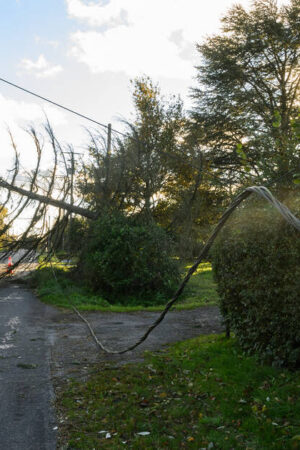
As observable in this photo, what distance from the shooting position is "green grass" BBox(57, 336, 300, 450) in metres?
4.40

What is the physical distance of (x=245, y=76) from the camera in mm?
24578

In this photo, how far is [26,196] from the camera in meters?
14.0

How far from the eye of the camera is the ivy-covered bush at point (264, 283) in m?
5.87

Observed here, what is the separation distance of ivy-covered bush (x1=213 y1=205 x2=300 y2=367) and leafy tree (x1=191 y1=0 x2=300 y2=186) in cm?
1654

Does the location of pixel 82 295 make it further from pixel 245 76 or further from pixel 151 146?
pixel 245 76

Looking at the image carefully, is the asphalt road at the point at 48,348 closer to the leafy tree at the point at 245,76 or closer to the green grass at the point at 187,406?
the green grass at the point at 187,406

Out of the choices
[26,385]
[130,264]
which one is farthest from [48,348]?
[130,264]

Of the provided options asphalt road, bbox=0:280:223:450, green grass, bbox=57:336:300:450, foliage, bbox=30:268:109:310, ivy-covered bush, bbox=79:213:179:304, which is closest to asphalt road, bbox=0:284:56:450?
asphalt road, bbox=0:280:223:450

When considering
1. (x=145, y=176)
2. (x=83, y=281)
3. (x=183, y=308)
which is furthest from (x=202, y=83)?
(x=183, y=308)

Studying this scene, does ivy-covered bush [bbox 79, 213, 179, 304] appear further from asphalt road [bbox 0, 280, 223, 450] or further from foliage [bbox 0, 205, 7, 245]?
foliage [bbox 0, 205, 7, 245]

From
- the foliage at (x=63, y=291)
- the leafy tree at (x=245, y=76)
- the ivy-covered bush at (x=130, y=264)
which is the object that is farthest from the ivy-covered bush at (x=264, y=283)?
the leafy tree at (x=245, y=76)

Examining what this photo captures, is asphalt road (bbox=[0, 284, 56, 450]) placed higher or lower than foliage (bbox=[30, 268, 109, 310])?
lower

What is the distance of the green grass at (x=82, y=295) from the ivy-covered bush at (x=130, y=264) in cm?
53

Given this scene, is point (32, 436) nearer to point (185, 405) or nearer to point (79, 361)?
point (185, 405)
